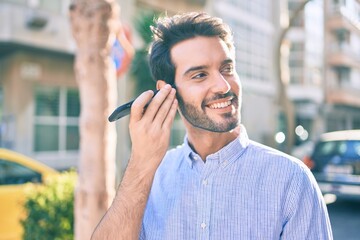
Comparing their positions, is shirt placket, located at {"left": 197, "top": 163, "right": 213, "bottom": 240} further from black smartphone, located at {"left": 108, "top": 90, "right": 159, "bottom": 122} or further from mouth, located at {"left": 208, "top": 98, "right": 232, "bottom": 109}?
black smartphone, located at {"left": 108, "top": 90, "right": 159, "bottom": 122}

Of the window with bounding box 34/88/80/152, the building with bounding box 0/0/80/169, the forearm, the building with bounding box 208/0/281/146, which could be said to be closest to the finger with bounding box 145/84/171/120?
the forearm

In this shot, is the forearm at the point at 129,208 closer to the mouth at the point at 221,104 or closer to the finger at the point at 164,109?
the finger at the point at 164,109

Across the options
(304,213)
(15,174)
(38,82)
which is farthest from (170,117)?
(38,82)

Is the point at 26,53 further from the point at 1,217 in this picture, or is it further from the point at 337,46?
the point at 337,46

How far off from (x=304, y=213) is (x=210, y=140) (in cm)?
49

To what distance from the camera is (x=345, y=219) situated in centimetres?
743

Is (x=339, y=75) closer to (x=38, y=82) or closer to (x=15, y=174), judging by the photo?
(x=38, y=82)

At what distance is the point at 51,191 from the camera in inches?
165

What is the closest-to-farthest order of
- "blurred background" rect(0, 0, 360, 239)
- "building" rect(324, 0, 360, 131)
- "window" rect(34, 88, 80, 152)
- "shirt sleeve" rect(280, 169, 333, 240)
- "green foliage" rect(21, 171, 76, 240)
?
"shirt sleeve" rect(280, 169, 333, 240)
"green foliage" rect(21, 171, 76, 240)
"blurred background" rect(0, 0, 360, 239)
"window" rect(34, 88, 80, 152)
"building" rect(324, 0, 360, 131)

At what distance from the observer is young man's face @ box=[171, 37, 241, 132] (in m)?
1.67

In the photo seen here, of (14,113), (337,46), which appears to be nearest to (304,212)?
(14,113)

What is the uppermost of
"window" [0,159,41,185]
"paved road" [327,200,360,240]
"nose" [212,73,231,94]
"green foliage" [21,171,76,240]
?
"nose" [212,73,231,94]

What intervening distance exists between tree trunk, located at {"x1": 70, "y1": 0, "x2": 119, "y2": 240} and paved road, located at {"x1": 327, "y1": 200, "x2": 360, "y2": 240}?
4.21 meters

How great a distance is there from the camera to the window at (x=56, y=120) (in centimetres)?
1389
